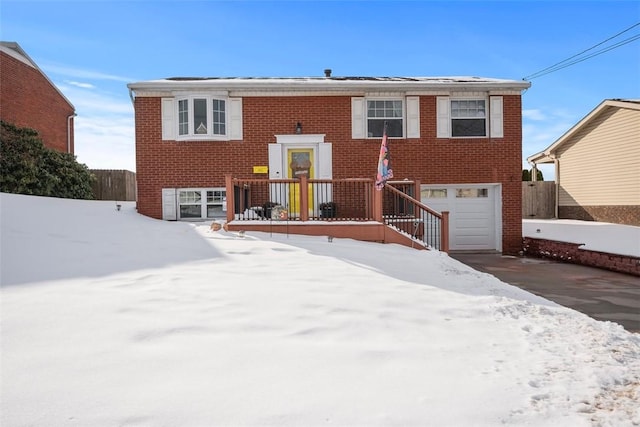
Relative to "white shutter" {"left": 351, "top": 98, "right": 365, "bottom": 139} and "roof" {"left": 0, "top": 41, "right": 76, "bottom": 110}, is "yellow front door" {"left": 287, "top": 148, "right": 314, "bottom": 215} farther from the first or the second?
"roof" {"left": 0, "top": 41, "right": 76, "bottom": 110}

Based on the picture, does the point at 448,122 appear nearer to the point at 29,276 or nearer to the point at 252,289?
the point at 252,289

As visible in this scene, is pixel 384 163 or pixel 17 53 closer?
pixel 384 163

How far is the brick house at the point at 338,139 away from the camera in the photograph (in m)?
12.5

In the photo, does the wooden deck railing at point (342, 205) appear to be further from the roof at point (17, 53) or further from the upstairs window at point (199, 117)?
the roof at point (17, 53)


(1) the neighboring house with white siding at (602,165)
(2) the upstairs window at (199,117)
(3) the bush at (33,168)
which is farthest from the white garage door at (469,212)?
(3) the bush at (33,168)

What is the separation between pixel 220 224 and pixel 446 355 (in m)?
7.41

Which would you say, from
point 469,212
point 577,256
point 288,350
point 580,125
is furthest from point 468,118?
point 288,350

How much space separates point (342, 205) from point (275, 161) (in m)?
2.53

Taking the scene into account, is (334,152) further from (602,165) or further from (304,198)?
(602,165)

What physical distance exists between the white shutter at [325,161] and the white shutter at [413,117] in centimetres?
266

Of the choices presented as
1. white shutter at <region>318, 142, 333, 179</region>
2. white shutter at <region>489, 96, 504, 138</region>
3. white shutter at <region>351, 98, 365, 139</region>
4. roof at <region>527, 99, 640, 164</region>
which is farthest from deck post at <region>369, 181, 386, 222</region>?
roof at <region>527, 99, 640, 164</region>

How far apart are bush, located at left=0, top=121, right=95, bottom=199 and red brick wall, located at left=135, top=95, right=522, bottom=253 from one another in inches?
190

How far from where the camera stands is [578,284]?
805 centimetres

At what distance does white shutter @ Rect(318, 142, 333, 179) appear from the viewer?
12789 millimetres
